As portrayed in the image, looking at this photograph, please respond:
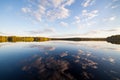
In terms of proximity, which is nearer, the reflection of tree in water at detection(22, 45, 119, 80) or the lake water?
the reflection of tree in water at detection(22, 45, 119, 80)

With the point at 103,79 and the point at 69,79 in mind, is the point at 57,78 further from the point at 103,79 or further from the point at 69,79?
the point at 103,79

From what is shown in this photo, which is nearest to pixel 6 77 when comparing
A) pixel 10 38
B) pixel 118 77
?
pixel 118 77

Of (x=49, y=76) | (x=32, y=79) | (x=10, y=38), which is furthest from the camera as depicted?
(x=10, y=38)

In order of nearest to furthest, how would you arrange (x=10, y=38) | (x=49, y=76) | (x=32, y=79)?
(x=32, y=79), (x=49, y=76), (x=10, y=38)

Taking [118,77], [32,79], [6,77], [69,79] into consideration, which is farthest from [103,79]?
[6,77]

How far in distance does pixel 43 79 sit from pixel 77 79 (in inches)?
150

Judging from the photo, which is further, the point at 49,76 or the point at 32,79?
the point at 49,76

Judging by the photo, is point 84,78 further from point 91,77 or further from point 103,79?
point 103,79

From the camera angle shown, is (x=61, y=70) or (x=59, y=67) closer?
(x=61, y=70)

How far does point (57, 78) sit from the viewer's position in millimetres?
12750

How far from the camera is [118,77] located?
516 inches

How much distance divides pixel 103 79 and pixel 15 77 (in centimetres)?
998

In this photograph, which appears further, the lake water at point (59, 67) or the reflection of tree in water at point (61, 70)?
the lake water at point (59, 67)

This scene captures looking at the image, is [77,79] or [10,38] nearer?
[77,79]
